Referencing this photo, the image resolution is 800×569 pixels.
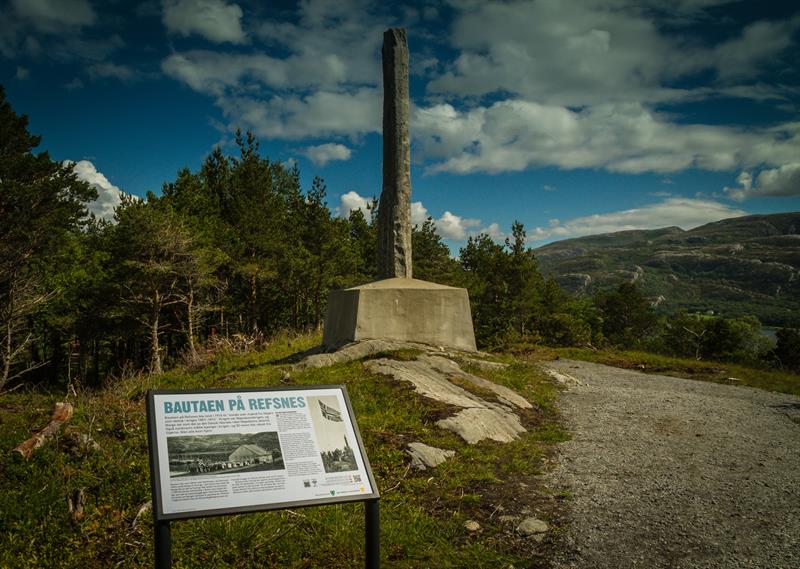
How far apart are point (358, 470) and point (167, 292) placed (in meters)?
24.9

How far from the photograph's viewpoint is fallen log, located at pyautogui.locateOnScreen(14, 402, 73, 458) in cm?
463

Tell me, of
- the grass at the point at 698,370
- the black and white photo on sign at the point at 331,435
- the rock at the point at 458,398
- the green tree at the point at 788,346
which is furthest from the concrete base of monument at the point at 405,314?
the green tree at the point at 788,346

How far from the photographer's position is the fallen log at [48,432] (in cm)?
463

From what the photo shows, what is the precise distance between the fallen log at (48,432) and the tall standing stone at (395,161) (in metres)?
7.04

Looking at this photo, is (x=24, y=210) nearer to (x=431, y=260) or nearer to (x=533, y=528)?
(x=533, y=528)

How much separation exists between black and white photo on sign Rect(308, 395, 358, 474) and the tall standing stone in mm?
8472

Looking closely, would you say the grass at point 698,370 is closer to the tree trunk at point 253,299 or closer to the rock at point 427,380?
the rock at point 427,380

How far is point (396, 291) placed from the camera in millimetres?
10336

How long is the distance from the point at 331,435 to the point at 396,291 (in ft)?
24.2

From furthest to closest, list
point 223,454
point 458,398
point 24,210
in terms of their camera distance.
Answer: point 24,210 < point 458,398 < point 223,454

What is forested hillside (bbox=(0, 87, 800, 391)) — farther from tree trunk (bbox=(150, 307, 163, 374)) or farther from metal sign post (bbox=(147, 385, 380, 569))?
metal sign post (bbox=(147, 385, 380, 569))

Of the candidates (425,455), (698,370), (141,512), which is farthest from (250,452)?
(698,370)

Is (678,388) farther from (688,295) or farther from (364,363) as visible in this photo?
(688,295)

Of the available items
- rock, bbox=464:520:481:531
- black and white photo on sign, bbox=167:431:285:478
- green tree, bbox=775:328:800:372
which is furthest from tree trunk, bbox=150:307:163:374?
green tree, bbox=775:328:800:372
